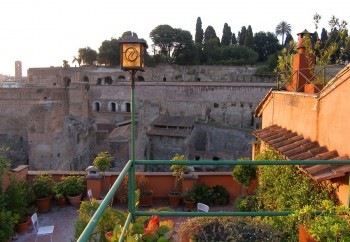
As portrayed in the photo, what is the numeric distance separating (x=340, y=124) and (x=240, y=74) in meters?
44.8

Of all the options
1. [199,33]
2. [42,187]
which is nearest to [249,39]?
[199,33]

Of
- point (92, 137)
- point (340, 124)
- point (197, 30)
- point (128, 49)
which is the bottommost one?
point (92, 137)

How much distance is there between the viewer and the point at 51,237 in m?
6.40

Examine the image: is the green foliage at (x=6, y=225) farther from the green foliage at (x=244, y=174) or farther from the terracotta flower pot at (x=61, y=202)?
the green foliage at (x=244, y=174)

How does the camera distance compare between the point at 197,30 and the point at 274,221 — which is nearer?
the point at 274,221

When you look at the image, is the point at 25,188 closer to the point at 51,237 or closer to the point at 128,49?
the point at 51,237

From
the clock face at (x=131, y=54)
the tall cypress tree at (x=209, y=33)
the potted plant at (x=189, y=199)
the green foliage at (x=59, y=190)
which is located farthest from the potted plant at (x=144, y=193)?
the tall cypress tree at (x=209, y=33)

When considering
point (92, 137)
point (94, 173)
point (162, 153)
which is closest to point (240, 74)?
point (162, 153)

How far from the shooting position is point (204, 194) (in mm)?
8016

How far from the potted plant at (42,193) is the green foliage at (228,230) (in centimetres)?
514

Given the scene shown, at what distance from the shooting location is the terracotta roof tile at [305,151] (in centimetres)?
420

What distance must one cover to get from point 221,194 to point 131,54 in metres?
5.36

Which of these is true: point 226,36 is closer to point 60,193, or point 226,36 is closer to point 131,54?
point 60,193

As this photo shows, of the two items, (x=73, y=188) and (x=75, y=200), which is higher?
(x=73, y=188)
